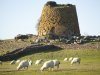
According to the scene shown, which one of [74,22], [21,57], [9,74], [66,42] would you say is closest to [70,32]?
[74,22]

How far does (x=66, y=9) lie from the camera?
6969cm

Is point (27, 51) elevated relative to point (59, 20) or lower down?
lower down

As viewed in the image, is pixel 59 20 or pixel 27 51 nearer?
pixel 27 51

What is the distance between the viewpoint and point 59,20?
232ft

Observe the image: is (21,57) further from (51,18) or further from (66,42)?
(51,18)

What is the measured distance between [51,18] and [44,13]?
2.23 meters

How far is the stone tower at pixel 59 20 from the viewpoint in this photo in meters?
70.1

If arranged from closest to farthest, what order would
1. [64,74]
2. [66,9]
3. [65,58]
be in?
[64,74]
[65,58]
[66,9]

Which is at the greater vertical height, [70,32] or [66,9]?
[66,9]

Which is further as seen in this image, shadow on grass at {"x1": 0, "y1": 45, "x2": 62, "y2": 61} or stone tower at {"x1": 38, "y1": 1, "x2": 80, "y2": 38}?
stone tower at {"x1": 38, "y1": 1, "x2": 80, "y2": 38}

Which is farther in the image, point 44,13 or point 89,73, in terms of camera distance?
Result: point 44,13

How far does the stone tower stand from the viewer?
230 feet

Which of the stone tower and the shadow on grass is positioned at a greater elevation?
the stone tower

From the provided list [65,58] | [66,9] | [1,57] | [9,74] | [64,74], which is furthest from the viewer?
[66,9]
